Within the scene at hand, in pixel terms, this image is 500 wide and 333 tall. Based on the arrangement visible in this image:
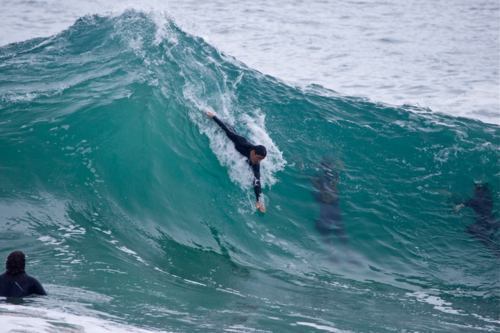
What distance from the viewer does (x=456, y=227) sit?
1171 centimetres

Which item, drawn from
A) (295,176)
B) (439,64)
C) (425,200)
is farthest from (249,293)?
(439,64)

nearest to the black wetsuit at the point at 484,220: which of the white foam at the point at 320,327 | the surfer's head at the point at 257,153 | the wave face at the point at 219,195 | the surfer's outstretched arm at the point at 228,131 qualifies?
the wave face at the point at 219,195

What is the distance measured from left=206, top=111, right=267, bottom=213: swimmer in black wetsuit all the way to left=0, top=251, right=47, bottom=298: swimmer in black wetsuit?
503cm

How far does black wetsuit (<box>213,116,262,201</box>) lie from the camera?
11.1 meters

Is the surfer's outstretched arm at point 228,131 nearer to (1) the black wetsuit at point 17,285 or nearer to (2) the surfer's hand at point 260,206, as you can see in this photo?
(2) the surfer's hand at point 260,206

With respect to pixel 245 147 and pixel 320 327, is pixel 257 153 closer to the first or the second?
pixel 245 147

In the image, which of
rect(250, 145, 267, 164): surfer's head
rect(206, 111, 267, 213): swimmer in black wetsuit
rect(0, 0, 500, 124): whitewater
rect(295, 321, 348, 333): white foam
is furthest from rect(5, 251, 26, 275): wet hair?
rect(0, 0, 500, 124): whitewater

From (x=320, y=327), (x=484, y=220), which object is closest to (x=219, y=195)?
(x=320, y=327)

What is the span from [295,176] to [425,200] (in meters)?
2.64

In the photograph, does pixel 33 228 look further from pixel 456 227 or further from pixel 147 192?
pixel 456 227

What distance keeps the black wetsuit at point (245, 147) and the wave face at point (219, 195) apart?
0.35 metres

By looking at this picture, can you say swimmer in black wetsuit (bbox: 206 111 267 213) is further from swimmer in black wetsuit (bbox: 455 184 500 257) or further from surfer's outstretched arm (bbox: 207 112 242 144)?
swimmer in black wetsuit (bbox: 455 184 500 257)

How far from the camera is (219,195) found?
460 inches

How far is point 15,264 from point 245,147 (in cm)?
555
